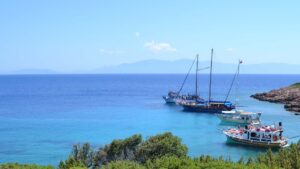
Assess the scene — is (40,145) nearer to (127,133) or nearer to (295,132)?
(127,133)

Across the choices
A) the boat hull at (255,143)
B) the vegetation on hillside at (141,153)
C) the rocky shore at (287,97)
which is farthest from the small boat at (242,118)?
the vegetation on hillside at (141,153)

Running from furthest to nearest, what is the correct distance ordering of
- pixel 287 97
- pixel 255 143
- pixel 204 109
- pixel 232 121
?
pixel 287 97 → pixel 204 109 → pixel 232 121 → pixel 255 143

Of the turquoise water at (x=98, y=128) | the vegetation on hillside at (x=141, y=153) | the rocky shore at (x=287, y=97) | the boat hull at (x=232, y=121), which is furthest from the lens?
the rocky shore at (x=287, y=97)

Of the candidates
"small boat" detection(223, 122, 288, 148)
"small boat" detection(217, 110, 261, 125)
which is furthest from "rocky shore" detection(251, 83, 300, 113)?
"small boat" detection(223, 122, 288, 148)

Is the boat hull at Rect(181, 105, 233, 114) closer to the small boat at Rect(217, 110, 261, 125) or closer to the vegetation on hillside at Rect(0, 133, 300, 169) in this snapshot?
the small boat at Rect(217, 110, 261, 125)

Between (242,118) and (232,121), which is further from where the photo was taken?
(232,121)

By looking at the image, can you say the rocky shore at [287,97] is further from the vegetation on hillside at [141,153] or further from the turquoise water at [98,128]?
the vegetation on hillside at [141,153]

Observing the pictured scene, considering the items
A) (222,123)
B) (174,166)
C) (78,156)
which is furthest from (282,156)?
(222,123)

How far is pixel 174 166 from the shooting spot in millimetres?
23484

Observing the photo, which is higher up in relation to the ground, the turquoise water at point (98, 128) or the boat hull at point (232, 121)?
the boat hull at point (232, 121)

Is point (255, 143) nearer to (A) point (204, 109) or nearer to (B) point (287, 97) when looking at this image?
(A) point (204, 109)

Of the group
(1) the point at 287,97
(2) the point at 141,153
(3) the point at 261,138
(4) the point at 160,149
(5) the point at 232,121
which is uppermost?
(1) the point at 287,97

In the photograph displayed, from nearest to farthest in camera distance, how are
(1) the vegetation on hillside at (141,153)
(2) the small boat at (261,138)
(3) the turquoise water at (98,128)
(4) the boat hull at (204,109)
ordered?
(1) the vegetation on hillside at (141,153)
(3) the turquoise water at (98,128)
(2) the small boat at (261,138)
(4) the boat hull at (204,109)

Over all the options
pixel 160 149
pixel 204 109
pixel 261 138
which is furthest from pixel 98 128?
pixel 160 149
